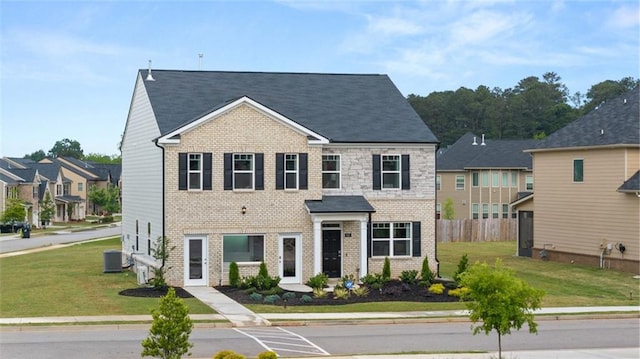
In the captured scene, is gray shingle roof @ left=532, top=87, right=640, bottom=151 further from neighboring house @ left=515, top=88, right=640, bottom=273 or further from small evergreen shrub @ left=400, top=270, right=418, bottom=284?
small evergreen shrub @ left=400, top=270, right=418, bottom=284

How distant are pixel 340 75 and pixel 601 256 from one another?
15.4m

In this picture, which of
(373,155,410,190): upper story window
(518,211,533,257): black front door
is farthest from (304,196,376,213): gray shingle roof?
(518,211,533,257): black front door

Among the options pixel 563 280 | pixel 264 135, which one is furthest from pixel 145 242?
pixel 563 280

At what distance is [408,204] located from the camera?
38.3 m

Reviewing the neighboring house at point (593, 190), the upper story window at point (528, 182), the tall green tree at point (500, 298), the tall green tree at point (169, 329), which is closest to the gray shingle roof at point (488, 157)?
the upper story window at point (528, 182)

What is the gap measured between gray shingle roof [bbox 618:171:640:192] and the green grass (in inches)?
845

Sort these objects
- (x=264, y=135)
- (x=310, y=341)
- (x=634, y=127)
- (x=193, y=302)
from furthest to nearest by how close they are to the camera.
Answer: (x=634, y=127), (x=264, y=135), (x=193, y=302), (x=310, y=341)

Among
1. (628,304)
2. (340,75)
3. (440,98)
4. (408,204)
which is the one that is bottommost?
(628,304)

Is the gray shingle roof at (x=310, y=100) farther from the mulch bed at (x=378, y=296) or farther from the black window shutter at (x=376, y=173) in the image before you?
the mulch bed at (x=378, y=296)

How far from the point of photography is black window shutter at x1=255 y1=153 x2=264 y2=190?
1415 inches

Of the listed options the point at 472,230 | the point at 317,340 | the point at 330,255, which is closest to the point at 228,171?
the point at 330,255

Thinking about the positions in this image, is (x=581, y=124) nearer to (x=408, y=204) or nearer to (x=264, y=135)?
(x=408, y=204)

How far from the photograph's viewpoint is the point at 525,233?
1992 inches

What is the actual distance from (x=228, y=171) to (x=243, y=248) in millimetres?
3186
